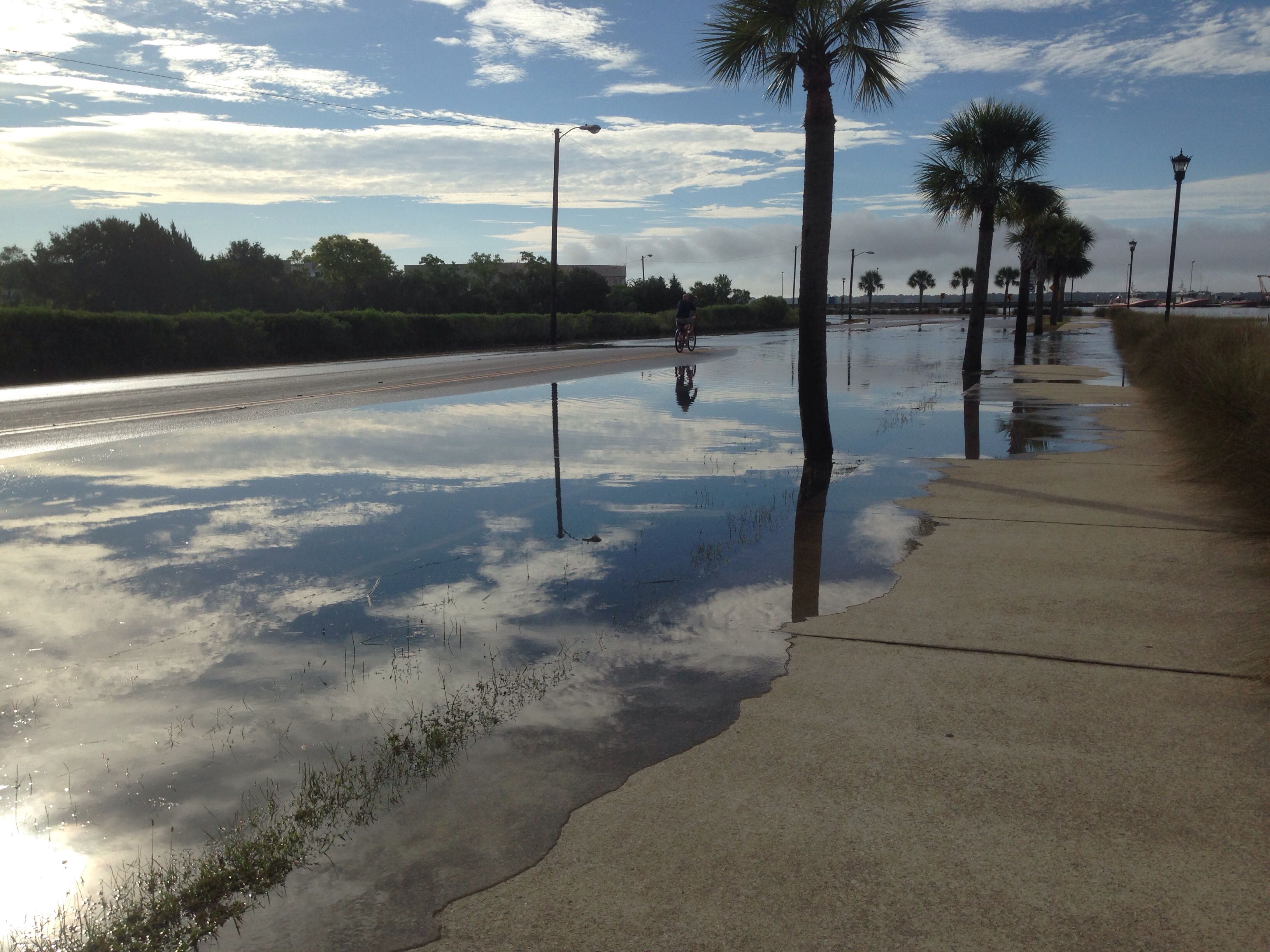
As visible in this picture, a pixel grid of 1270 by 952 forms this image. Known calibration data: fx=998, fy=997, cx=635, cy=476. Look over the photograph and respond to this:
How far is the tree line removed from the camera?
2904 inches

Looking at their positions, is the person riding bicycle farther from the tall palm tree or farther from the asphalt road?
the tall palm tree

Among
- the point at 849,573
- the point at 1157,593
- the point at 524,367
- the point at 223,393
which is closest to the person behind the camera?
the point at 1157,593

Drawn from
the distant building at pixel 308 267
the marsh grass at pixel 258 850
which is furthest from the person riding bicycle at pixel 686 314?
the distant building at pixel 308 267

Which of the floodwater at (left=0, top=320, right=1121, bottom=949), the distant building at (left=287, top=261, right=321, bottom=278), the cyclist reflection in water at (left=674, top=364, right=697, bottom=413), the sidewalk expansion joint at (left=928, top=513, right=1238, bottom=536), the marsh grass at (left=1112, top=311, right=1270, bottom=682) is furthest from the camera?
the distant building at (left=287, top=261, right=321, bottom=278)

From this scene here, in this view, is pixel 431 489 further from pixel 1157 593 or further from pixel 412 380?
pixel 412 380

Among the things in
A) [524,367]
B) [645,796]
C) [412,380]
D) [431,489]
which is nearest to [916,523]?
[431,489]

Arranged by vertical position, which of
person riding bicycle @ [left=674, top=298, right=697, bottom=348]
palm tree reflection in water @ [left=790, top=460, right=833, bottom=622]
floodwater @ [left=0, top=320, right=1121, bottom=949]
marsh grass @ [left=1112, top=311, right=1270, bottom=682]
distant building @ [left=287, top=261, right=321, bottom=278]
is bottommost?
palm tree reflection in water @ [left=790, top=460, right=833, bottom=622]

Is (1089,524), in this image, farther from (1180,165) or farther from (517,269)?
(517,269)

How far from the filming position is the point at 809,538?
7.98m

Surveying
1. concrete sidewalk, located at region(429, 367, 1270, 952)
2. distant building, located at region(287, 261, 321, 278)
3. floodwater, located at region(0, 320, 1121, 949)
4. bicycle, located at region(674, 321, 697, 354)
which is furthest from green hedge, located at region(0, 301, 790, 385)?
distant building, located at region(287, 261, 321, 278)

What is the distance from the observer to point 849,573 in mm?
6914

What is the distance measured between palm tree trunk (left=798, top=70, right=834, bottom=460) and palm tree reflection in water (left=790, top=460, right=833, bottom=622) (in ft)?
1.61

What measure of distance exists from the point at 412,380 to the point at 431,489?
44.4ft

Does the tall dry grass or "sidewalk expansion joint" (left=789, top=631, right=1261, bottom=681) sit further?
the tall dry grass
